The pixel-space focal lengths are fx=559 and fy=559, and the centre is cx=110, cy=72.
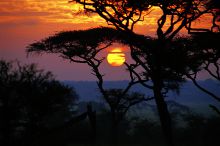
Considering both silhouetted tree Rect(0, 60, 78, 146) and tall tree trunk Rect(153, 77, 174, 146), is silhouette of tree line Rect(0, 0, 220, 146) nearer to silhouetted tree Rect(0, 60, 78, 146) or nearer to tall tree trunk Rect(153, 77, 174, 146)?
tall tree trunk Rect(153, 77, 174, 146)

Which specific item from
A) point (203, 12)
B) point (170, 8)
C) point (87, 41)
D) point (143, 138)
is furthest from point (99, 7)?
point (143, 138)

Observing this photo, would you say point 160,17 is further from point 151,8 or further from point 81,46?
point 81,46

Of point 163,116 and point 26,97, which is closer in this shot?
point 163,116

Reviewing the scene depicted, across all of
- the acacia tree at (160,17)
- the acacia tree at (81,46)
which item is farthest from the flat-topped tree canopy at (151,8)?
the acacia tree at (81,46)

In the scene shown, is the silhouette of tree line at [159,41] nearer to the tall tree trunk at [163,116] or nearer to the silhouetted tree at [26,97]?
the tall tree trunk at [163,116]

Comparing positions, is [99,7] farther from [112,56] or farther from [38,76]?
[112,56]

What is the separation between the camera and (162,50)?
25109 millimetres

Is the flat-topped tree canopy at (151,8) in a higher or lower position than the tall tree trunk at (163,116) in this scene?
higher

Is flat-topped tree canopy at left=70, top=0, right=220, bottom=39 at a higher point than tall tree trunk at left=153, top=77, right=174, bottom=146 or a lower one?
higher

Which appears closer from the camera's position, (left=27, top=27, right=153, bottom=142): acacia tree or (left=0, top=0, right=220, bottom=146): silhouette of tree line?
(left=0, top=0, right=220, bottom=146): silhouette of tree line

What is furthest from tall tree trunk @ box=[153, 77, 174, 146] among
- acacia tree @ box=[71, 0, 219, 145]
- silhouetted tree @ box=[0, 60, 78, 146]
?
silhouetted tree @ box=[0, 60, 78, 146]

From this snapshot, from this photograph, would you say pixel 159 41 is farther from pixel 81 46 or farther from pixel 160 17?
pixel 81 46

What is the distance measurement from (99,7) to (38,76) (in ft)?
18.0

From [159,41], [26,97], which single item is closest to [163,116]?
[159,41]
